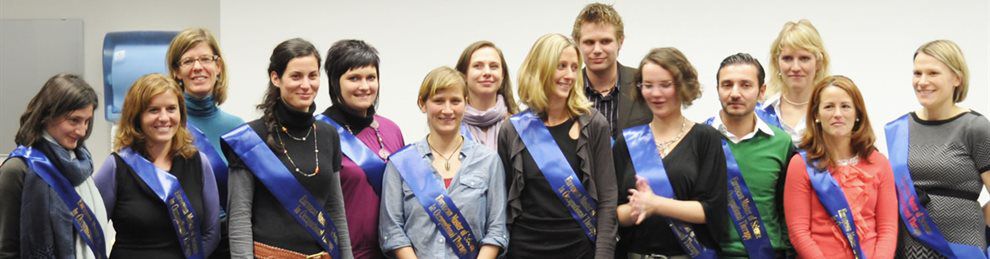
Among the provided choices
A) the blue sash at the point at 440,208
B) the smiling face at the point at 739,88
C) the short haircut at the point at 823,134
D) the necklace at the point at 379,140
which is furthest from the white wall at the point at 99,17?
the short haircut at the point at 823,134

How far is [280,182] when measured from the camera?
8.58 feet

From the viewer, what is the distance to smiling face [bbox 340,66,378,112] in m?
2.92

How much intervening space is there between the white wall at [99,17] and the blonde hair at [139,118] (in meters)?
2.33

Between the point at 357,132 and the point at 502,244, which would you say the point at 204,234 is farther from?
the point at 502,244

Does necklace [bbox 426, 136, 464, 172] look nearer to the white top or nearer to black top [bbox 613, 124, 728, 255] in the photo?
black top [bbox 613, 124, 728, 255]

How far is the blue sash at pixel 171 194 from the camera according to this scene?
2.60m

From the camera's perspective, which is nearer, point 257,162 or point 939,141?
point 257,162

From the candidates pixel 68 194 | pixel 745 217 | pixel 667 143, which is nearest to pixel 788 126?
pixel 745 217

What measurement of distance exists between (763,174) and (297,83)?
126 cm

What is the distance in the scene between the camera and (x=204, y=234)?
2.73 meters

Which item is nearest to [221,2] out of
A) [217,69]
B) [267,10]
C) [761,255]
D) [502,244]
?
[267,10]

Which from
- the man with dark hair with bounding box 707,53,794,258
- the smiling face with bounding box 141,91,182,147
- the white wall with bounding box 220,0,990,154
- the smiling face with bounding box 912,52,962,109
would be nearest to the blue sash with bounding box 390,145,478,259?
the smiling face with bounding box 141,91,182,147

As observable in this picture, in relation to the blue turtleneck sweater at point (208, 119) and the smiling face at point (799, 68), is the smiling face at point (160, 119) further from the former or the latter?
the smiling face at point (799, 68)

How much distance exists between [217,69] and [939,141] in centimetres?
207
